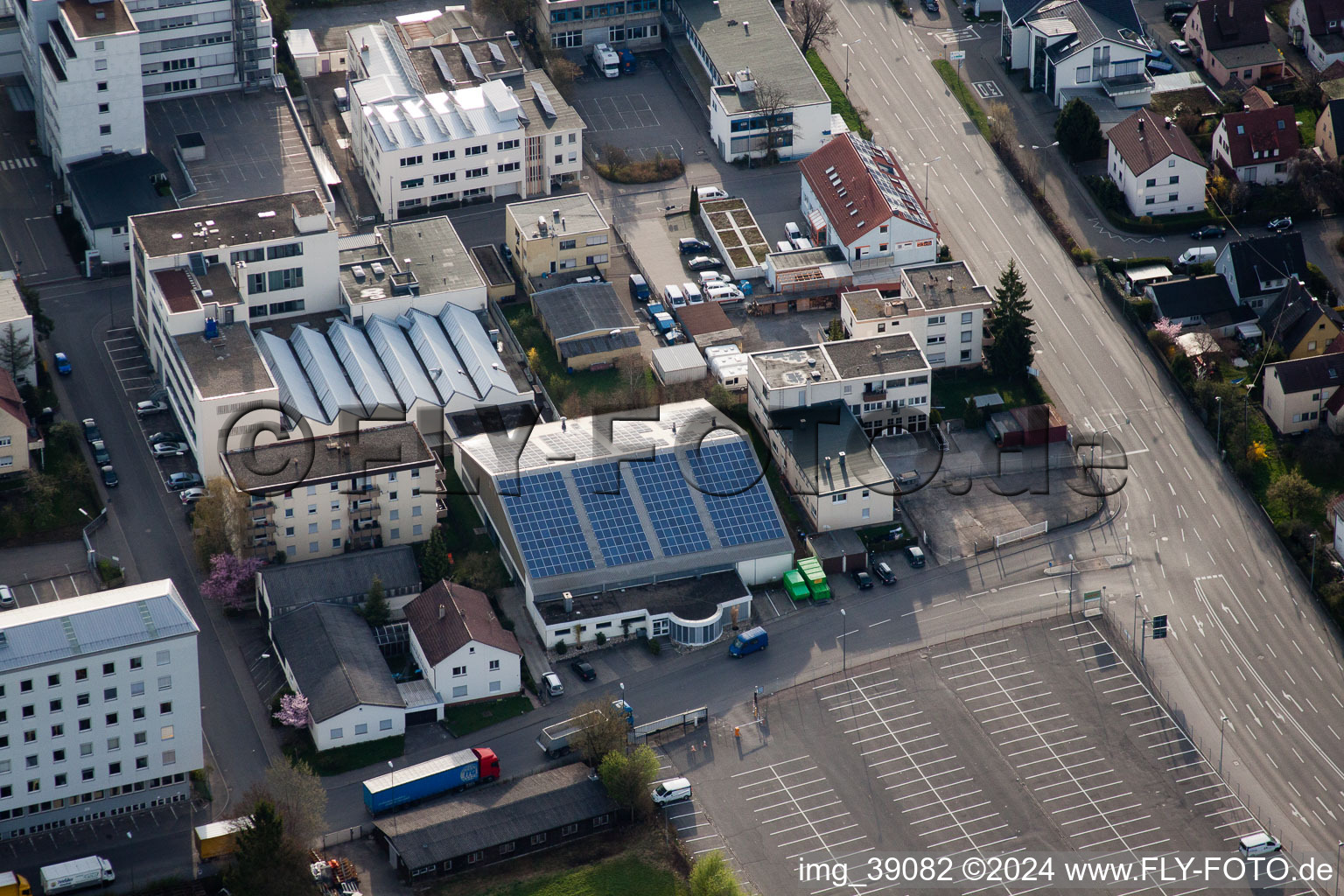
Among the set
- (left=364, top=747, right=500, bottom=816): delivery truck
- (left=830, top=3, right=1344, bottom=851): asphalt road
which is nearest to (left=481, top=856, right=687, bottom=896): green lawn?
(left=364, top=747, right=500, bottom=816): delivery truck

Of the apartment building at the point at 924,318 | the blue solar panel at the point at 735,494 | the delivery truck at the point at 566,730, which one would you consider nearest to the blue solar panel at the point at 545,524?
the blue solar panel at the point at 735,494

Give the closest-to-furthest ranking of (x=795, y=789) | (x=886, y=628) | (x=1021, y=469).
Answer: (x=795, y=789) → (x=886, y=628) → (x=1021, y=469)

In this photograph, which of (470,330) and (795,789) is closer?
(795,789)

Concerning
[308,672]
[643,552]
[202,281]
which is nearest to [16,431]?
[202,281]

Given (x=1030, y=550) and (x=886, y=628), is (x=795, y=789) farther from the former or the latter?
(x=1030, y=550)

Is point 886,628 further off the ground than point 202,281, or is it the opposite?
point 202,281

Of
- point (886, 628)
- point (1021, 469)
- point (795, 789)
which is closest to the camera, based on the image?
point (795, 789)
